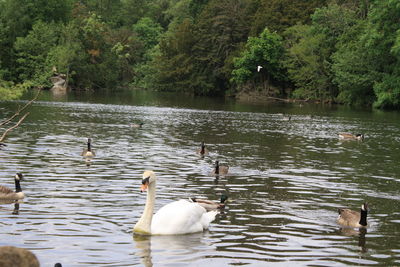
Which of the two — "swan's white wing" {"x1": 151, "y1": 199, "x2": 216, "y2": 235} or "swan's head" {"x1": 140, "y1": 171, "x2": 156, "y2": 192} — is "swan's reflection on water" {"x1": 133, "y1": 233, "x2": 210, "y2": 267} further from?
"swan's head" {"x1": 140, "y1": 171, "x2": 156, "y2": 192}

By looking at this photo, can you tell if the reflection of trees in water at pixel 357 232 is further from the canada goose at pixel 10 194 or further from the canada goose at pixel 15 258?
the canada goose at pixel 10 194

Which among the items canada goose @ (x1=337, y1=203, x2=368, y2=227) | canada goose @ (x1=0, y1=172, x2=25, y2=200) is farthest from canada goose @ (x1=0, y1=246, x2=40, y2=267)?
canada goose @ (x1=337, y1=203, x2=368, y2=227)

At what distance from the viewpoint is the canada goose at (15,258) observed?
8516mm

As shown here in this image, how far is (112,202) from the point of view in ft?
56.6

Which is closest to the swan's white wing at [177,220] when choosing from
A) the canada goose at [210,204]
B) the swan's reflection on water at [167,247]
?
the swan's reflection on water at [167,247]

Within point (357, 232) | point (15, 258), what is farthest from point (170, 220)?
point (15, 258)

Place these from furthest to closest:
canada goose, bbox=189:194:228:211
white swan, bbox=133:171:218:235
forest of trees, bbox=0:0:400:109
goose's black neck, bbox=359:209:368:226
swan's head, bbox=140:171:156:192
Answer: forest of trees, bbox=0:0:400:109 < canada goose, bbox=189:194:228:211 < goose's black neck, bbox=359:209:368:226 < swan's head, bbox=140:171:156:192 < white swan, bbox=133:171:218:235

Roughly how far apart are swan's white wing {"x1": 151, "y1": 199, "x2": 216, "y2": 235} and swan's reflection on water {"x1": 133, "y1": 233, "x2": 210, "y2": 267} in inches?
5.0

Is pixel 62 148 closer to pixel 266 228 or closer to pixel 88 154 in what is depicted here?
pixel 88 154

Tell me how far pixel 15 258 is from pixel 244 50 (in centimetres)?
9500

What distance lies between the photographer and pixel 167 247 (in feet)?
43.5

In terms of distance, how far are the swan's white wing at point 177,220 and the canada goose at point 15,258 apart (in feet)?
17.4

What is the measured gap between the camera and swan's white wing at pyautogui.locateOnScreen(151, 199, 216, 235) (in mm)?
14117

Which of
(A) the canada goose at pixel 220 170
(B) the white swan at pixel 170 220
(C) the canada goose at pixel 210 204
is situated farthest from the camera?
(A) the canada goose at pixel 220 170
